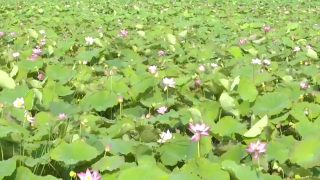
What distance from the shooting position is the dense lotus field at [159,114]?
1376 mm

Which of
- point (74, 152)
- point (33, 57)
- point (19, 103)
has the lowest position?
point (33, 57)

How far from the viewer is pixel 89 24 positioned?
17.8 feet

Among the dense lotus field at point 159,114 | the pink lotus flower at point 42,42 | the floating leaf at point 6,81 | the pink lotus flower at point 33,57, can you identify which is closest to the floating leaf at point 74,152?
the dense lotus field at point 159,114

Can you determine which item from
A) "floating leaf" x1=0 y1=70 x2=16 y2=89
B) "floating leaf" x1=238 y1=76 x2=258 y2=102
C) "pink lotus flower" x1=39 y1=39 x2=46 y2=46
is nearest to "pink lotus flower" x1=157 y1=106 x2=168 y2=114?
"floating leaf" x1=238 y1=76 x2=258 y2=102

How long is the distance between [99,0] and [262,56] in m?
7.18

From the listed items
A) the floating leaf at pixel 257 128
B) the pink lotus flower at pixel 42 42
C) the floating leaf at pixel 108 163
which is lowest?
the pink lotus flower at pixel 42 42

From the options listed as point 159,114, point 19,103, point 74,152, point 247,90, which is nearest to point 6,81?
point 19,103

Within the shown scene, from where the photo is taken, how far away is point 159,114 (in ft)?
6.53

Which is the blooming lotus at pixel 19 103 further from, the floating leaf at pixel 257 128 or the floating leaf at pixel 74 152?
the floating leaf at pixel 257 128

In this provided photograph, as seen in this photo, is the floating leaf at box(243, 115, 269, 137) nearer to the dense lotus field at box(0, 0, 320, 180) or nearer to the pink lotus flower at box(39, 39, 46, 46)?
the dense lotus field at box(0, 0, 320, 180)

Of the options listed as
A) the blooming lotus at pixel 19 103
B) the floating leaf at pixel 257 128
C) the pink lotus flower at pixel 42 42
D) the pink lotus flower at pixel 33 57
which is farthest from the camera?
the pink lotus flower at pixel 42 42

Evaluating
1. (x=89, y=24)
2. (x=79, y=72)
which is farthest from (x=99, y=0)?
(x=79, y=72)

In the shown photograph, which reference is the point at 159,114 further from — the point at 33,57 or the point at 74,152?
the point at 33,57

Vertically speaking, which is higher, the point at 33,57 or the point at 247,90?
the point at 247,90
